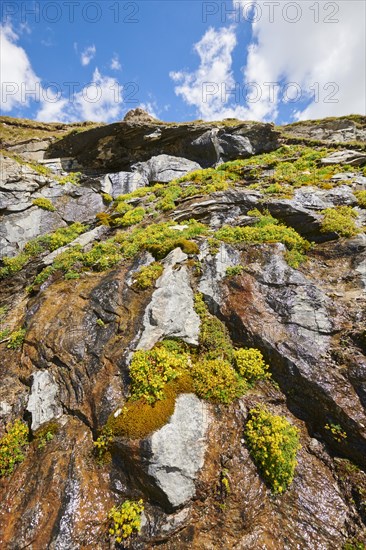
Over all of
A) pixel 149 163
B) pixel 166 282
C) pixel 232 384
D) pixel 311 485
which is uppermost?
pixel 149 163

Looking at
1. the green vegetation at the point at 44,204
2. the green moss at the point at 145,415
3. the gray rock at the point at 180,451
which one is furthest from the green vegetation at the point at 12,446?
the green vegetation at the point at 44,204

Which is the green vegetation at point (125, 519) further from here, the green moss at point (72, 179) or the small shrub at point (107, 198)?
the green moss at point (72, 179)

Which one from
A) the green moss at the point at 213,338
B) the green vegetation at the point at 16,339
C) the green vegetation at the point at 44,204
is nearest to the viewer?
the green moss at the point at 213,338

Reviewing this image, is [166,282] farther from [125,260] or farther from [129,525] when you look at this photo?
[129,525]

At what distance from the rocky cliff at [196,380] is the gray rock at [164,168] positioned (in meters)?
10.7

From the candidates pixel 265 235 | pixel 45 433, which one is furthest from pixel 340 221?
pixel 45 433

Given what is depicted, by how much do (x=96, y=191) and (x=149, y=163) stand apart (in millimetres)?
7044

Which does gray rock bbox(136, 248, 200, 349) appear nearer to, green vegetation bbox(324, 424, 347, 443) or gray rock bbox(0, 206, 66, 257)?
green vegetation bbox(324, 424, 347, 443)

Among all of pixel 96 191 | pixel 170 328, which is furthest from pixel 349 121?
pixel 170 328

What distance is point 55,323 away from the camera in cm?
1120

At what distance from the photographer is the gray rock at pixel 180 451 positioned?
6.48 metres

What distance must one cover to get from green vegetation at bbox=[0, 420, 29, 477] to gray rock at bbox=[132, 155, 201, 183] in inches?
933

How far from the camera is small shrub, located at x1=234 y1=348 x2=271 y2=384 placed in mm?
8719

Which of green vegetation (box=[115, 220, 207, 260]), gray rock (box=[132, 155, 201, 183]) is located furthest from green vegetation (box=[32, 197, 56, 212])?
gray rock (box=[132, 155, 201, 183])
